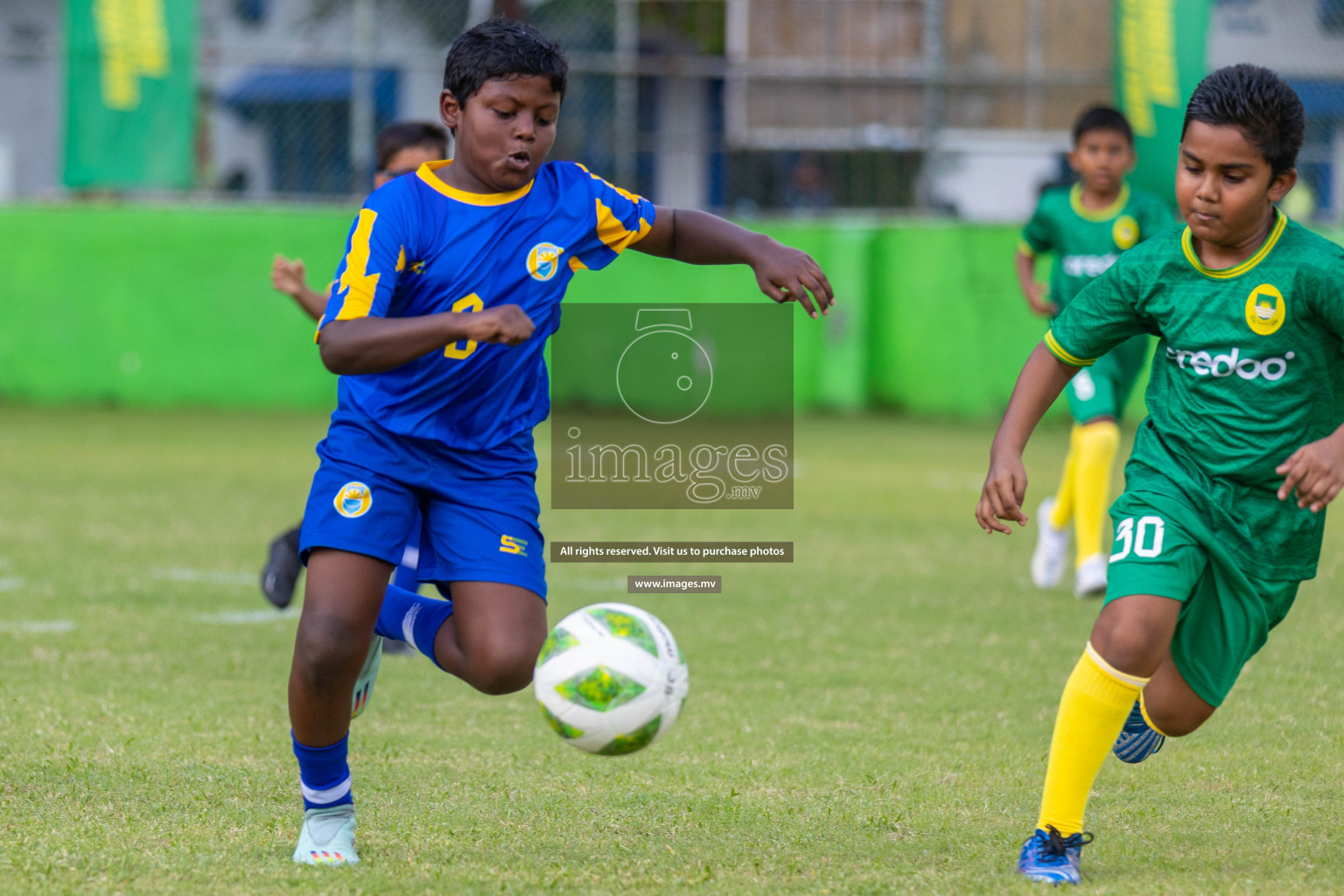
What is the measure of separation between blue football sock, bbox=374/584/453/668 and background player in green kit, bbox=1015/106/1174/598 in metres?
3.79

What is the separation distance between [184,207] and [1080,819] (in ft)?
40.6

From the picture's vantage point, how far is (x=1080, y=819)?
330 cm

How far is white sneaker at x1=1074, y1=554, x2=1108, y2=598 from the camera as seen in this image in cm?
680

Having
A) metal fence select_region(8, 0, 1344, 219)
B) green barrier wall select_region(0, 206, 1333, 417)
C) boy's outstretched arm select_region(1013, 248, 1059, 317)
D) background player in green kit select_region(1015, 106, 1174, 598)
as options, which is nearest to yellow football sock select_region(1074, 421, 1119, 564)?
background player in green kit select_region(1015, 106, 1174, 598)

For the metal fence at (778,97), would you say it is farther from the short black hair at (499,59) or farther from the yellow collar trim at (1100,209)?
the short black hair at (499,59)

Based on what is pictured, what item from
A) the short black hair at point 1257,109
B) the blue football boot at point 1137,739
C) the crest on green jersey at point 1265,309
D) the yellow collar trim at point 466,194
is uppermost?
the short black hair at point 1257,109

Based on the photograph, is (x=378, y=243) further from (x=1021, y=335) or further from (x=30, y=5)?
(x=30, y=5)

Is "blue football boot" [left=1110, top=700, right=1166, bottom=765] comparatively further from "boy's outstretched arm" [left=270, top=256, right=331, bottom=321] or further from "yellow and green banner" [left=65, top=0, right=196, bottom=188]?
"yellow and green banner" [left=65, top=0, right=196, bottom=188]

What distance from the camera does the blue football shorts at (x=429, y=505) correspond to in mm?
3449

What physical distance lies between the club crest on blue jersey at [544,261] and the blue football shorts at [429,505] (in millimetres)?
369

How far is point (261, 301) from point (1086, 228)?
28.6ft

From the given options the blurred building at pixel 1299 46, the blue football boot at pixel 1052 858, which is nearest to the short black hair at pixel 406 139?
the blue football boot at pixel 1052 858

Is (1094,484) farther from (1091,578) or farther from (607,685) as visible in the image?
(607,685)

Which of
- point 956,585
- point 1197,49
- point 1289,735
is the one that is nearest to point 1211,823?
point 1289,735
